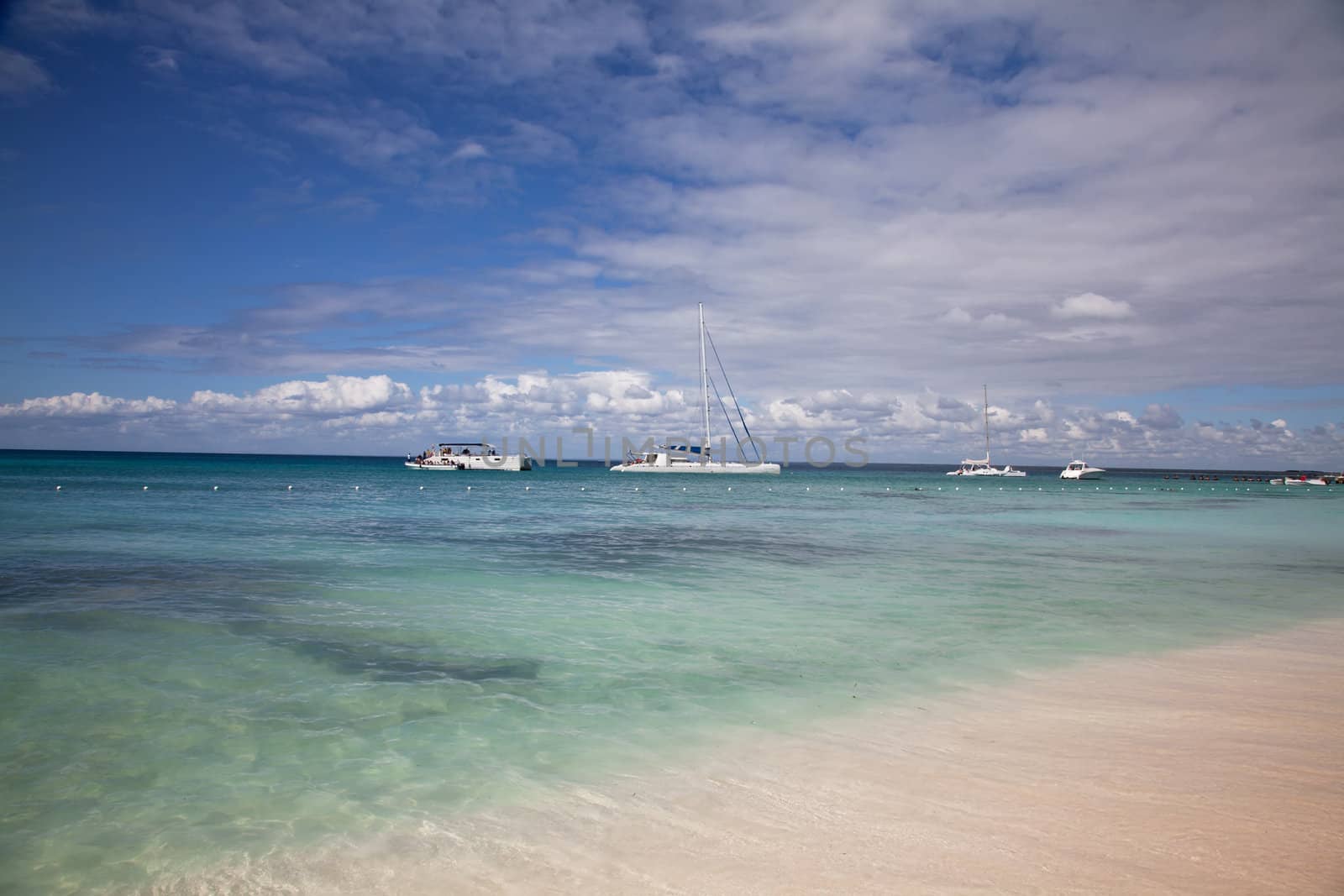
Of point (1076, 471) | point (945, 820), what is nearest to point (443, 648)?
Answer: point (945, 820)

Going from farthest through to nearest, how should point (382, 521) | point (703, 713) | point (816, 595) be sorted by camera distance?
point (382, 521), point (816, 595), point (703, 713)

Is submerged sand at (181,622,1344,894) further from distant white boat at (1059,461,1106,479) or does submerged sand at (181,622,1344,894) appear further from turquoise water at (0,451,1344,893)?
distant white boat at (1059,461,1106,479)

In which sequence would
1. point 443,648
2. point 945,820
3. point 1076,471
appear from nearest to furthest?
point 945,820 < point 443,648 < point 1076,471

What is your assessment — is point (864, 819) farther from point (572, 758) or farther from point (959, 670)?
point (959, 670)

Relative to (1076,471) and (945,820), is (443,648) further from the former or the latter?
(1076,471)

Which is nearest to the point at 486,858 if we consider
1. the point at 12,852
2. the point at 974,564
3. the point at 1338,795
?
the point at 12,852

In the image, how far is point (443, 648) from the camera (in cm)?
883

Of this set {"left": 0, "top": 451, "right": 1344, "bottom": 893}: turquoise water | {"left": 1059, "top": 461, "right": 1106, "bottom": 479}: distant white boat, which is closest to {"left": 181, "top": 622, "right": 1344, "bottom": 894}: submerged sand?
{"left": 0, "top": 451, "right": 1344, "bottom": 893}: turquoise water

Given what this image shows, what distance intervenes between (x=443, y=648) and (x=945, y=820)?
6.13 meters

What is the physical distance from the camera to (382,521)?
87.0 ft

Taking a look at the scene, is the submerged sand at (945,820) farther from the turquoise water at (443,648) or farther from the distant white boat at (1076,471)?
the distant white boat at (1076,471)

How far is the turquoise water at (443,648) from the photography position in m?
4.92

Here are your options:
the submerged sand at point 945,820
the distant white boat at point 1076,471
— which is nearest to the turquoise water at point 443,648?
A: the submerged sand at point 945,820

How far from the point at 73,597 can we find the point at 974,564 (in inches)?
689
